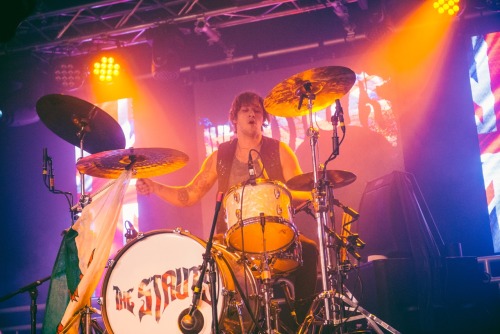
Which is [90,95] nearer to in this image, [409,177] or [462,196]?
[409,177]

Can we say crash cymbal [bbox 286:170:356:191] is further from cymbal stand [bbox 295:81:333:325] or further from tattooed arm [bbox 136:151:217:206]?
tattooed arm [bbox 136:151:217:206]

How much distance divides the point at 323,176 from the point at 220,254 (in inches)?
44.1

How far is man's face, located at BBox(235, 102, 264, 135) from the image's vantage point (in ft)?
19.8

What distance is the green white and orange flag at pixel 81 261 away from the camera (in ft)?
13.3

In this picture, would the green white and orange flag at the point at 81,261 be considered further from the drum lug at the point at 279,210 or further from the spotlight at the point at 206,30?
→ the spotlight at the point at 206,30

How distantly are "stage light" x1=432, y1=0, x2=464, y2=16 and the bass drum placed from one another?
461cm

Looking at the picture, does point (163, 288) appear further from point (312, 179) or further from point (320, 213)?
point (312, 179)

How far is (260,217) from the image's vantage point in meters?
4.14

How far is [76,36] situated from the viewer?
7.66 meters

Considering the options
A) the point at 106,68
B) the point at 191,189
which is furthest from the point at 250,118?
the point at 106,68

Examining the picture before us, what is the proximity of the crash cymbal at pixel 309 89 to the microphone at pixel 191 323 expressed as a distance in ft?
6.61

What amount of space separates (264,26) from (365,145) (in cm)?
253

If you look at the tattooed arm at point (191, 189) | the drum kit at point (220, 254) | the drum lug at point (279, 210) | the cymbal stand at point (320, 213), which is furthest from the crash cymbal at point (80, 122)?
the cymbal stand at point (320, 213)

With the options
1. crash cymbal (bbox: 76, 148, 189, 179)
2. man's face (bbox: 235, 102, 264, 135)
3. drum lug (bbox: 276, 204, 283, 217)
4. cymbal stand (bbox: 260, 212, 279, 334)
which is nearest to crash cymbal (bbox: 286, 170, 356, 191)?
drum lug (bbox: 276, 204, 283, 217)
